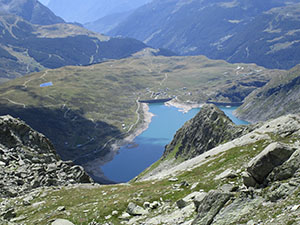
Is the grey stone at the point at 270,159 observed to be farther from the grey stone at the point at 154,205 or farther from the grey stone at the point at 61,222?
the grey stone at the point at 61,222

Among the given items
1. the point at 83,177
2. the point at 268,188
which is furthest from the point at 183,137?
the point at 268,188

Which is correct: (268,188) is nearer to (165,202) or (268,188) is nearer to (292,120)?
(165,202)

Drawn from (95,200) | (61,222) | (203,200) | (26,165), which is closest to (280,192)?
(203,200)

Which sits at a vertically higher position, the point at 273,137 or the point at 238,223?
the point at 273,137

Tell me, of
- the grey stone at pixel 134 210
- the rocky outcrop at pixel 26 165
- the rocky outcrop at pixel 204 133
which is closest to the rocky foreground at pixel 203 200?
the grey stone at pixel 134 210

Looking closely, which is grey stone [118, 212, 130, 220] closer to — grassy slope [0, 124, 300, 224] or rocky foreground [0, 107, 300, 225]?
rocky foreground [0, 107, 300, 225]

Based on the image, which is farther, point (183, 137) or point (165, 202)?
point (183, 137)

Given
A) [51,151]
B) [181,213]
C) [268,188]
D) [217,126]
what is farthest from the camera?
[217,126]
